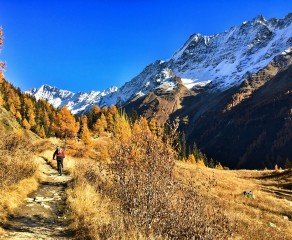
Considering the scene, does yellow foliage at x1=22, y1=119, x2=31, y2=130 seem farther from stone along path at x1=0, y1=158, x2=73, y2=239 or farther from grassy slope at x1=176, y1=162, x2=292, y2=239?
stone along path at x1=0, y1=158, x2=73, y2=239

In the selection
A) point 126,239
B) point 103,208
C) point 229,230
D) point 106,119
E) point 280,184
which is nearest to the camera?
point 126,239

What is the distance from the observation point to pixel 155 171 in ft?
37.1

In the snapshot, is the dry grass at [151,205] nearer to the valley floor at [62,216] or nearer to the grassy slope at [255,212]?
the valley floor at [62,216]

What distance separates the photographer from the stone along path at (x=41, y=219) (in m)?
12.2

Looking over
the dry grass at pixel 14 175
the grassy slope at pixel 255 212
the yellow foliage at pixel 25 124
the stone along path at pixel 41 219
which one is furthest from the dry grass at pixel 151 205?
the yellow foliage at pixel 25 124

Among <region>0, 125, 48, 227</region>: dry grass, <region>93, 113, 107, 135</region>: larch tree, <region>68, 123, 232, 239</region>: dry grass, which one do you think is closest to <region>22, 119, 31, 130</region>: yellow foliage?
<region>93, 113, 107, 135</region>: larch tree

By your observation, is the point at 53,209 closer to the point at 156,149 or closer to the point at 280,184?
the point at 156,149

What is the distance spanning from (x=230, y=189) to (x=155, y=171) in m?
33.0

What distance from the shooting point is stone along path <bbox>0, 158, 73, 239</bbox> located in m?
12.2

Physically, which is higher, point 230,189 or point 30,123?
point 30,123

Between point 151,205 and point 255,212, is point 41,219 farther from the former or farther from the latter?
point 255,212

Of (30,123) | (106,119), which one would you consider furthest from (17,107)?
(106,119)

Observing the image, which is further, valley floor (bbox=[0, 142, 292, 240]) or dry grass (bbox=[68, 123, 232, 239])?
valley floor (bbox=[0, 142, 292, 240])

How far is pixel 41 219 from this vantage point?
1448cm
